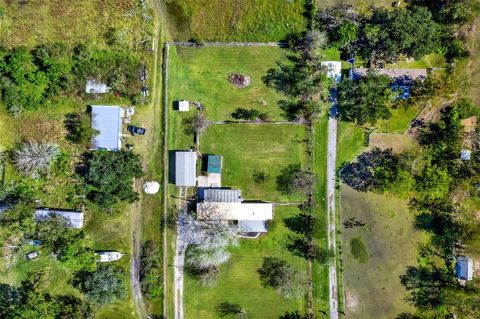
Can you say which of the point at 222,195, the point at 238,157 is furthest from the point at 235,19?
the point at 222,195

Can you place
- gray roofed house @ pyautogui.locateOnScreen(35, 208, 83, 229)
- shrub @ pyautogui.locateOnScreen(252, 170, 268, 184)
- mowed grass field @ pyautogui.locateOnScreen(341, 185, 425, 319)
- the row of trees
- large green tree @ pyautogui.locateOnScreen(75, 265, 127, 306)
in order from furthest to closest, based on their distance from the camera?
1. shrub @ pyautogui.locateOnScreen(252, 170, 268, 184)
2. mowed grass field @ pyautogui.locateOnScreen(341, 185, 425, 319)
3. gray roofed house @ pyautogui.locateOnScreen(35, 208, 83, 229)
4. large green tree @ pyautogui.locateOnScreen(75, 265, 127, 306)
5. the row of trees

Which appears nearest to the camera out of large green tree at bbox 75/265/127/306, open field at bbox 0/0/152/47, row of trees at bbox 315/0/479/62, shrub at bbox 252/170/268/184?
row of trees at bbox 315/0/479/62

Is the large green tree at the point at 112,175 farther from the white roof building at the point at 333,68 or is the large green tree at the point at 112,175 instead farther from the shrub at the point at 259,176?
the white roof building at the point at 333,68

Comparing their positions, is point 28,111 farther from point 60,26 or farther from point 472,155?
point 472,155

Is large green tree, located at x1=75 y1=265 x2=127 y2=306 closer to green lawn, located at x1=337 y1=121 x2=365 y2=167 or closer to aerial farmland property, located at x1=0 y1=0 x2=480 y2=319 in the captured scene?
aerial farmland property, located at x1=0 y1=0 x2=480 y2=319

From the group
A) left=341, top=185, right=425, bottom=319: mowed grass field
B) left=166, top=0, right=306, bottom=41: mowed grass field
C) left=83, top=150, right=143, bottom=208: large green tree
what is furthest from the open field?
left=341, top=185, right=425, bottom=319: mowed grass field

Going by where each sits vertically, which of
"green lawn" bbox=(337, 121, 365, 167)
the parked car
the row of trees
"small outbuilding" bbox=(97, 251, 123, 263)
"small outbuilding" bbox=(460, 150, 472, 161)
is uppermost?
the row of trees

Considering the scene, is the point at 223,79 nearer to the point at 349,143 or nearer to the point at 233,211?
the point at 233,211
